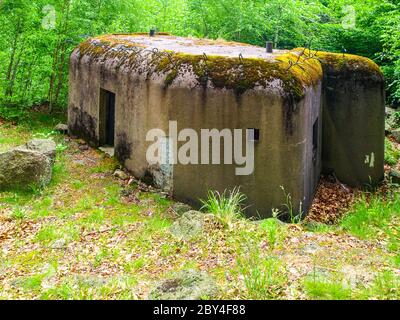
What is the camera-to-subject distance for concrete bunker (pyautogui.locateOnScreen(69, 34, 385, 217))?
26.2 feet

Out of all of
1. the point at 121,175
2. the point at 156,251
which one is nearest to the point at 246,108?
the point at 156,251

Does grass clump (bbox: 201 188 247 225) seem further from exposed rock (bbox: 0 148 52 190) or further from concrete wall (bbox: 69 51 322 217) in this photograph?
exposed rock (bbox: 0 148 52 190)

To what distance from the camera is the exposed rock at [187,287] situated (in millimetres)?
4691

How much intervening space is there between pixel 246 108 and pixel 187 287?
3.99 meters

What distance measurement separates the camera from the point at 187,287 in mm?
4875

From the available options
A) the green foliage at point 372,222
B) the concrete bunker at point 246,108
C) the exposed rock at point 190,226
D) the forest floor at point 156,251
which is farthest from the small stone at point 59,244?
the green foliage at point 372,222

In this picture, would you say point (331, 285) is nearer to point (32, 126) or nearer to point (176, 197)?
point (176, 197)

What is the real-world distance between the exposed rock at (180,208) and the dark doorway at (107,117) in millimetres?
3754

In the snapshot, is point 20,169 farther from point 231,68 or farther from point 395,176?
point 395,176

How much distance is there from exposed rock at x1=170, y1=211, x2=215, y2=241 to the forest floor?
112 mm

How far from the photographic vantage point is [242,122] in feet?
26.3

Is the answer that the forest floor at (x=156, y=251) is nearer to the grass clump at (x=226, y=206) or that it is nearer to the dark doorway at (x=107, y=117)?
the grass clump at (x=226, y=206)

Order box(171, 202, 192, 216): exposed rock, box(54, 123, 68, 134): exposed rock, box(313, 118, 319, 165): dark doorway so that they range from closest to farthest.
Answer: box(171, 202, 192, 216): exposed rock < box(313, 118, 319, 165): dark doorway < box(54, 123, 68, 134): exposed rock

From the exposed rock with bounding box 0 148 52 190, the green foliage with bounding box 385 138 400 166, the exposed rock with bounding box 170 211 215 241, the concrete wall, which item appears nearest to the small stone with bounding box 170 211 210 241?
the exposed rock with bounding box 170 211 215 241
